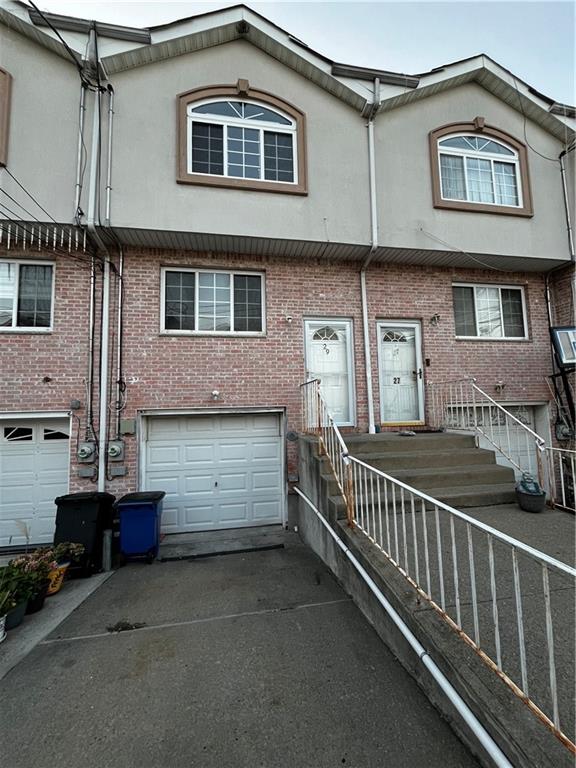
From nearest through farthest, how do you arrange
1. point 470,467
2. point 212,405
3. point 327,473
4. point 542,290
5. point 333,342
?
1. point 327,473
2. point 470,467
3. point 212,405
4. point 333,342
5. point 542,290

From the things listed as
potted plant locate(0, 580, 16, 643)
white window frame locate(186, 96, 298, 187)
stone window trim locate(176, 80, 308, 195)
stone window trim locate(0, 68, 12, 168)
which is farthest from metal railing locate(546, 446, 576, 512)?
stone window trim locate(0, 68, 12, 168)

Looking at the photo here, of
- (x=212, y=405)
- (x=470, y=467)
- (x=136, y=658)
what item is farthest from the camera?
(x=212, y=405)

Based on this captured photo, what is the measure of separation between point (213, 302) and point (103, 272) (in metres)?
1.94

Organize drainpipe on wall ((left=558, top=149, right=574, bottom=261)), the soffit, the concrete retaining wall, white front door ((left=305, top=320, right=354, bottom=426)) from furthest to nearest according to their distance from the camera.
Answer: drainpipe on wall ((left=558, top=149, right=574, bottom=261))
white front door ((left=305, top=320, right=354, bottom=426))
the soffit
the concrete retaining wall

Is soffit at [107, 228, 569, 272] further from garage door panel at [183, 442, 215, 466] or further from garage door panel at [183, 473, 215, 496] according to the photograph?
garage door panel at [183, 473, 215, 496]

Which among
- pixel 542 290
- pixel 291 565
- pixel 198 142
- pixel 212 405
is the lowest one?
pixel 291 565

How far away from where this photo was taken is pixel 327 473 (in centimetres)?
475

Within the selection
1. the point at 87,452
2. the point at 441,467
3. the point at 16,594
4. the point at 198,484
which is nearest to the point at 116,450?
the point at 87,452

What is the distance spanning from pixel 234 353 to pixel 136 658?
4.55 meters

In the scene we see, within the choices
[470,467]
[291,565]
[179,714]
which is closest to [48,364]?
[291,565]

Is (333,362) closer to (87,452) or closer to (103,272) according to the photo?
(103,272)

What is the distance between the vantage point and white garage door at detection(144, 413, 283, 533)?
6293 mm

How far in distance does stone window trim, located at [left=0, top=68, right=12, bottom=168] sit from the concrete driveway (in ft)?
21.7

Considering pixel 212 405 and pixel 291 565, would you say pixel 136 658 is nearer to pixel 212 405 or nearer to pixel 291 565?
pixel 291 565
